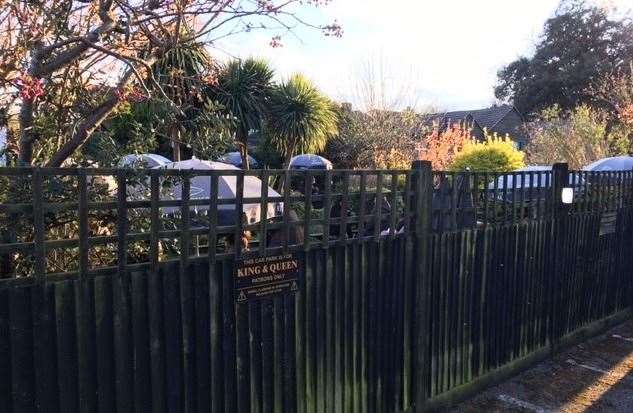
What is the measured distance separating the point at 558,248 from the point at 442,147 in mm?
13989

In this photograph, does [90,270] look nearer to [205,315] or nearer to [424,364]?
[205,315]

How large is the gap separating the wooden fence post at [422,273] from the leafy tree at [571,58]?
103 ft

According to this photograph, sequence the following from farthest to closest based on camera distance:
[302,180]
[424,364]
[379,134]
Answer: [379,134], [424,364], [302,180]

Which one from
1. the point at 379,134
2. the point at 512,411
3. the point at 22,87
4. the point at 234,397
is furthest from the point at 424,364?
the point at 379,134

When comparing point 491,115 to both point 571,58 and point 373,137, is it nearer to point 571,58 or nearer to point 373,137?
point 571,58

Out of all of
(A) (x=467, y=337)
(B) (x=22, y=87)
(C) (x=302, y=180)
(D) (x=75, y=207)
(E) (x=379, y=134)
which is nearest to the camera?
(D) (x=75, y=207)

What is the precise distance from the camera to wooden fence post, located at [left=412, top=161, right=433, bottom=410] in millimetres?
4113

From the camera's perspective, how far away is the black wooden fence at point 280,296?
2467 millimetres

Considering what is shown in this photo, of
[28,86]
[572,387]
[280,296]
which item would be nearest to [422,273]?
[280,296]

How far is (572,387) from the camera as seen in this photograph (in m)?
5.09

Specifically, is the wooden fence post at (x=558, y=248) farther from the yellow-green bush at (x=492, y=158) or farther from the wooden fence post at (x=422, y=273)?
the yellow-green bush at (x=492, y=158)

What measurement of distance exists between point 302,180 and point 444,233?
1.51 m

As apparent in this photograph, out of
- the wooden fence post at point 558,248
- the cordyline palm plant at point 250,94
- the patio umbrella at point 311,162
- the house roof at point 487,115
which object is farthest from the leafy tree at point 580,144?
the house roof at point 487,115

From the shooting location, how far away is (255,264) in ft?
10.4
